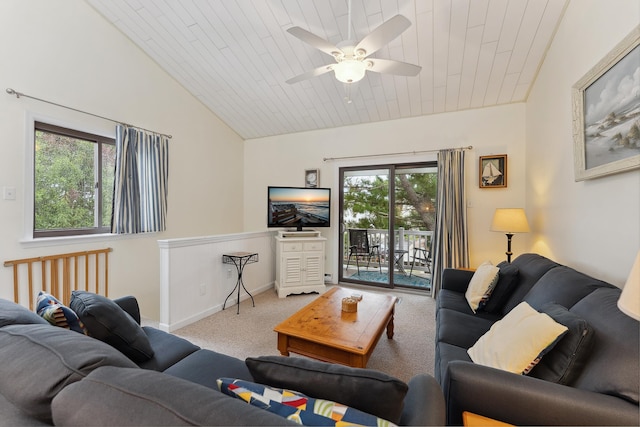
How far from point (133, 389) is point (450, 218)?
3795 millimetres

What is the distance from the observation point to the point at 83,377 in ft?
2.33

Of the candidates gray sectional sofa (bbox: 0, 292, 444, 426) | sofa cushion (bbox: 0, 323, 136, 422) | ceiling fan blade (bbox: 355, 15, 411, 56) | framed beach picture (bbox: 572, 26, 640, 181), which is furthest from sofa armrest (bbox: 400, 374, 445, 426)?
ceiling fan blade (bbox: 355, 15, 411, 56)

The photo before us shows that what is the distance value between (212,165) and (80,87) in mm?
1885

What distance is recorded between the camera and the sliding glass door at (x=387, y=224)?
4188 millimetres

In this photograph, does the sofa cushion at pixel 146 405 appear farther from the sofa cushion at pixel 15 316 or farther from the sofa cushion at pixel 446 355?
the sofa cushion at pixel 446 355

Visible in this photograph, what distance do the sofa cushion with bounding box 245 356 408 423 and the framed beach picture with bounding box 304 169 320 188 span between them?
3.86 m

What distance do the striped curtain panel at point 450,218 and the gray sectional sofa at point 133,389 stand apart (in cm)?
304

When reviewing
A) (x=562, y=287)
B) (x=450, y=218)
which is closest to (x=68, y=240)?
(x=562, y=287)

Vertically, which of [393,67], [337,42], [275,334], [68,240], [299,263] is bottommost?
[275,334]

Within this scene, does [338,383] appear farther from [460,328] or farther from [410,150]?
[410,150]

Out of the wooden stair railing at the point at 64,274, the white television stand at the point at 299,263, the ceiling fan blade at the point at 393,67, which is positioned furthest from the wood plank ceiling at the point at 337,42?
the wooden stair railing at the point at 64,274

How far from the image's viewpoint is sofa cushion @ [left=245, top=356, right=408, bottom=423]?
72 cm

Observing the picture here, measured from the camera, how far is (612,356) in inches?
Answer: 39.7

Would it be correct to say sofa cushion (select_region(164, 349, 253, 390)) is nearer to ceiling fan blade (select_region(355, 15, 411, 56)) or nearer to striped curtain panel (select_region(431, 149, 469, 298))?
ceiling fan blade (select_region(355, 15, 411, 56))
